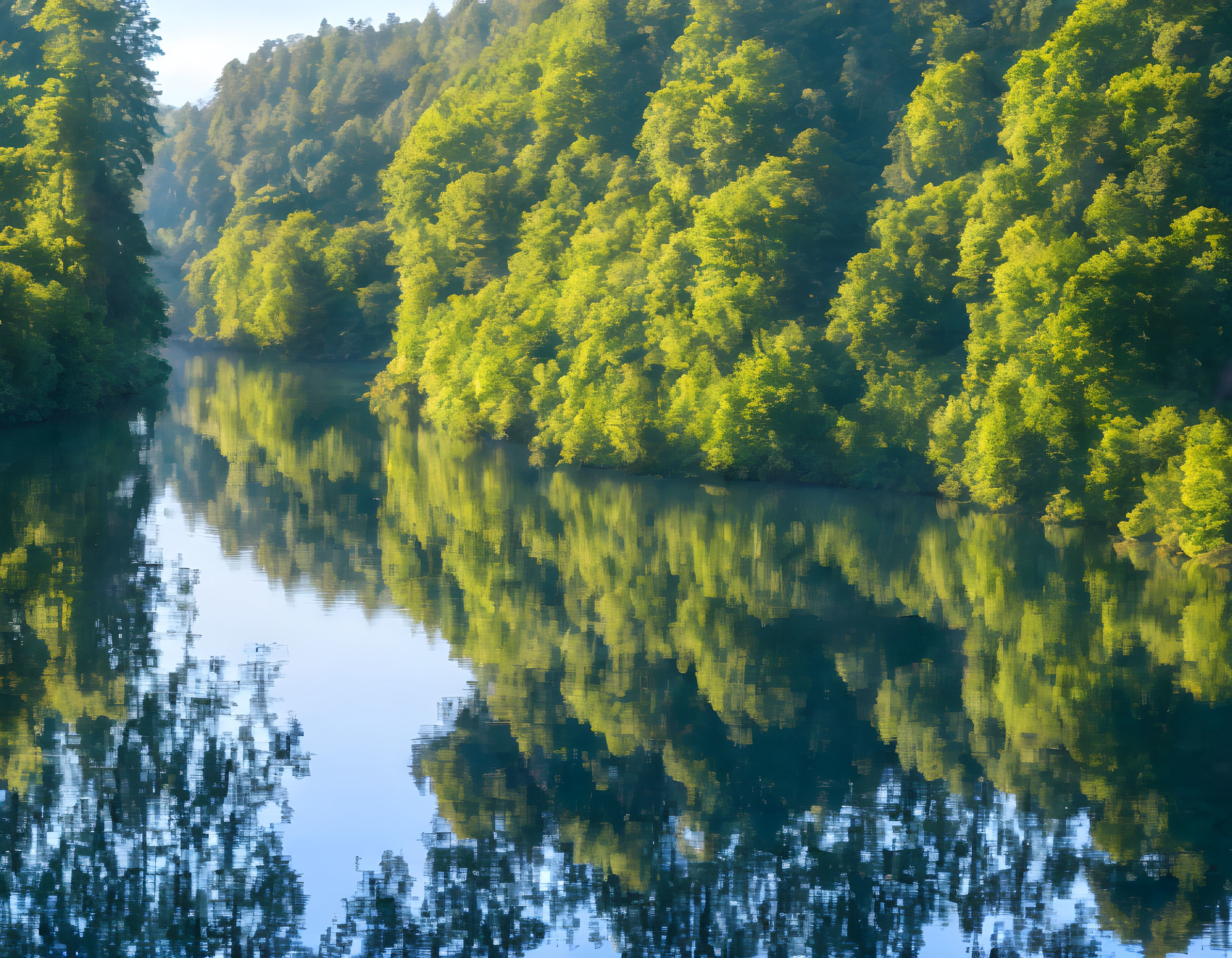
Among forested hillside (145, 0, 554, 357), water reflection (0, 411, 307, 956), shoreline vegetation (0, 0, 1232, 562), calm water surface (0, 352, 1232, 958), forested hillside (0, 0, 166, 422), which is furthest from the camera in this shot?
forested hillside (145, 0, 554, 357)

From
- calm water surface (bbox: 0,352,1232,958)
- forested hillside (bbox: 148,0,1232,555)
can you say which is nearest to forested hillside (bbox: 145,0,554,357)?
forested hillside (bbox: 148,0,1232,555)

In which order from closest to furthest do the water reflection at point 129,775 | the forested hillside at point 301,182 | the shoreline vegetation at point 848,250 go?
the water reflection at point 129,775 < the shoreline vegetation at point 848,250 < the forested hillside at point 301,182

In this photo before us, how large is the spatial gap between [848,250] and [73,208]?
106ft

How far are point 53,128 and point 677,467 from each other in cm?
3098

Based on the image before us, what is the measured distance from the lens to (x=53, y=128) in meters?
55.3

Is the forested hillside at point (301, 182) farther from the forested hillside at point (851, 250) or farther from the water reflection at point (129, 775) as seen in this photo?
the water reflection at point (129, 775)

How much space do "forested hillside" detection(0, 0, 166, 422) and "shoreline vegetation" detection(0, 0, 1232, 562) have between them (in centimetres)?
92

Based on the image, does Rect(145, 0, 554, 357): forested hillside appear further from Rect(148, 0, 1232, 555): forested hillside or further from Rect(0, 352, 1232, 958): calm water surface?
Rect(0, 352, 1232, 958): calm water surface

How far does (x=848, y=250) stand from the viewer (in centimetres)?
4719

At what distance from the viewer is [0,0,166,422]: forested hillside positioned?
47.4m

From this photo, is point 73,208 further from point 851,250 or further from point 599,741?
point 599,741

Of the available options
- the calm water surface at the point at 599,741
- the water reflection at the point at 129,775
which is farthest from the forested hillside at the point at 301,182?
the water reflection at the point at 129,775

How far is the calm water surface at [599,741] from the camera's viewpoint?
11.4 meters

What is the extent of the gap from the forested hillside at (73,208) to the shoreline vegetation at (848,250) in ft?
3.01
